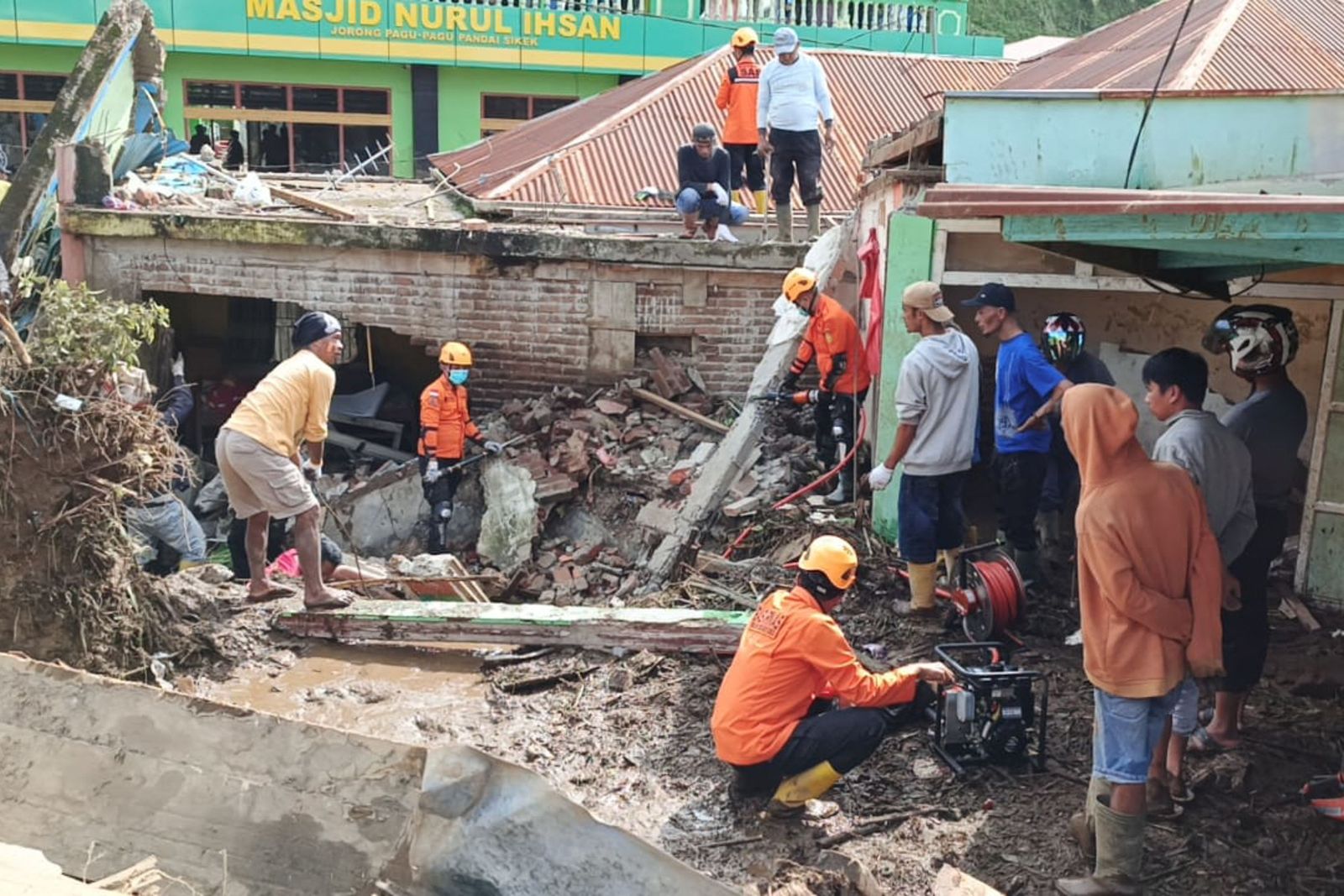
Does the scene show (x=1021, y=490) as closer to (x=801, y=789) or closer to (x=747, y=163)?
(x=801, y=789)

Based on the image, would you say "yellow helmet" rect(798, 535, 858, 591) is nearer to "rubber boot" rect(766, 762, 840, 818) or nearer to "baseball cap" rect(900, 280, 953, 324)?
"rubber boot" rect(766, 762, 840, 818)

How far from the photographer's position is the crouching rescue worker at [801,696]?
16.4ft

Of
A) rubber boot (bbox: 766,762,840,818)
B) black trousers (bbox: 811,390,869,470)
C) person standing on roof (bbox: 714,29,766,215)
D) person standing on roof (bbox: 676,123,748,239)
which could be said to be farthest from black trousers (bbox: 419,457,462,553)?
rubber boot (bbox: 766,762,840,818)

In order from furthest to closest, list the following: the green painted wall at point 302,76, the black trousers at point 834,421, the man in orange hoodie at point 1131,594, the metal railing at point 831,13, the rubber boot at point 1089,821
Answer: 1. the green painted wall at point 302,76
2. the metal railing at point 831,13
3. the black trousers at point 834,421
4. the rubber boot at point 1089,821
5. the man in orange hoodie at point 1131,594

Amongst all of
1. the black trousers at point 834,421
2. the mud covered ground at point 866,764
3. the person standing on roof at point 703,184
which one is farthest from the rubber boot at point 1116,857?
the person standing on roof at point 703,184

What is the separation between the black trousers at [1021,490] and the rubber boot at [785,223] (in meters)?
4.72

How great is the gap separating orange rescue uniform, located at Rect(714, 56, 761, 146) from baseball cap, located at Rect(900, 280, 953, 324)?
17.2ft

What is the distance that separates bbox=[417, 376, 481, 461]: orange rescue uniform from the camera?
1052cm

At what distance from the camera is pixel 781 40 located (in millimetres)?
10594

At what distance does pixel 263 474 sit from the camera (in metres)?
6.68

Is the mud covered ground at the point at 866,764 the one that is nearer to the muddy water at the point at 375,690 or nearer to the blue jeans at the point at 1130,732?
the muddy water at the point at 375,690

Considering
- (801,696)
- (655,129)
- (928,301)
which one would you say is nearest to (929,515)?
(928,301)

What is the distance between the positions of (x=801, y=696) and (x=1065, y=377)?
2771 millimetres

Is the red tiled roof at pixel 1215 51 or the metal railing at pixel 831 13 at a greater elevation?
the metal railing at pixel 831 13
